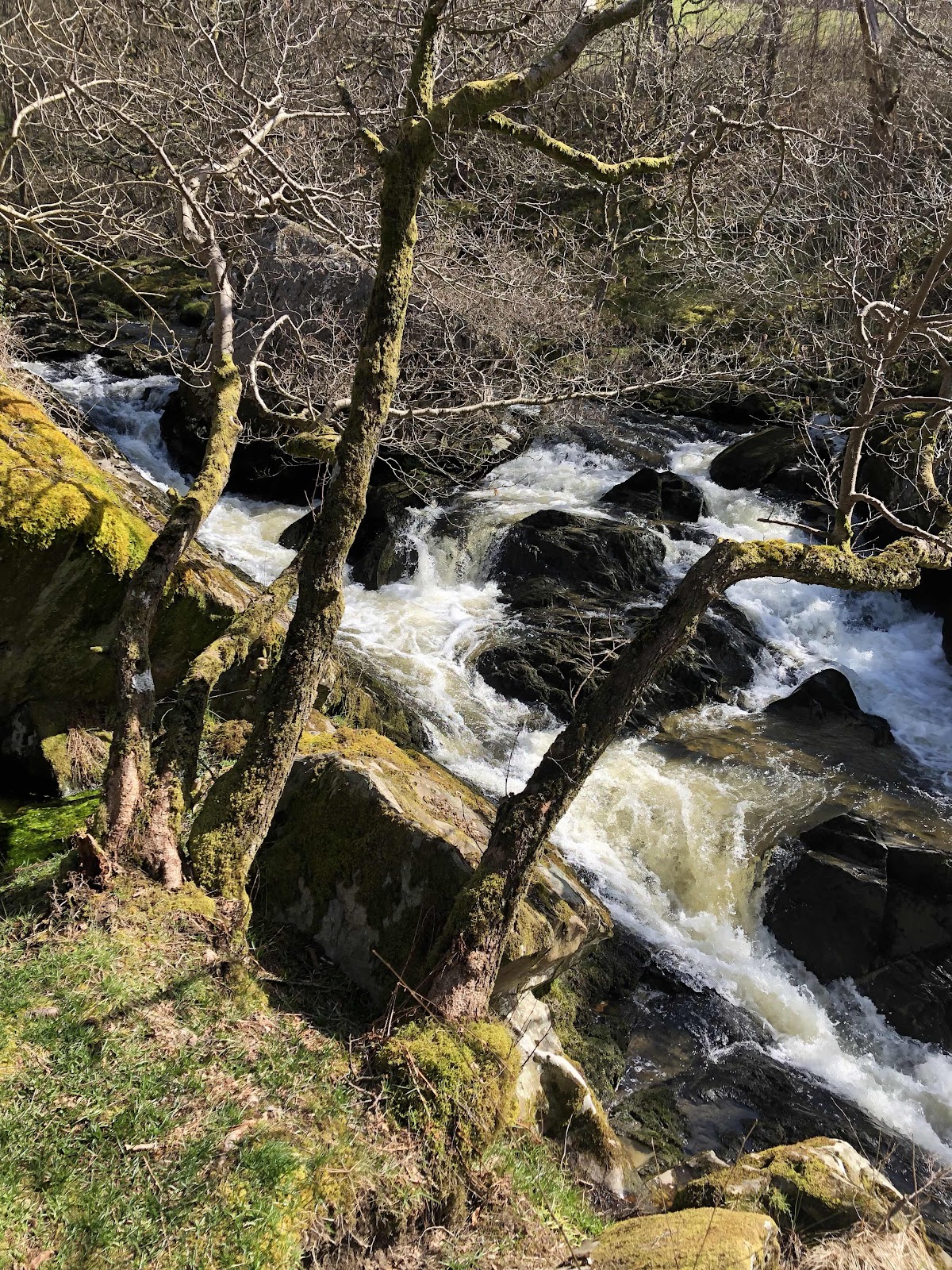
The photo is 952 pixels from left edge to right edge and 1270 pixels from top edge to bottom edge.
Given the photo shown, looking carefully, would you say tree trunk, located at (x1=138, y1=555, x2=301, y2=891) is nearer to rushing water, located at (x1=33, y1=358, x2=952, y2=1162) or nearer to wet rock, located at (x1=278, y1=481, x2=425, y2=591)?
rushing water, located at (x1=33, y1=358, x2=952, y2=1162)

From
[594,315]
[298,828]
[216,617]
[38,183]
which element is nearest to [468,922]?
[298,828]

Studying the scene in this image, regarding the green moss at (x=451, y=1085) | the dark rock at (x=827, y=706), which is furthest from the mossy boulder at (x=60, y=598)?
the dark rock at (x=827, y=706)

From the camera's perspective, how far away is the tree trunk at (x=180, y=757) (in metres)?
3.89

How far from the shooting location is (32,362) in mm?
13641

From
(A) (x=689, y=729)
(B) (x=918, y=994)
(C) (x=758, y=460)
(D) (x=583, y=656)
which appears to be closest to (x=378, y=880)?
(B) (x=918, y=994)

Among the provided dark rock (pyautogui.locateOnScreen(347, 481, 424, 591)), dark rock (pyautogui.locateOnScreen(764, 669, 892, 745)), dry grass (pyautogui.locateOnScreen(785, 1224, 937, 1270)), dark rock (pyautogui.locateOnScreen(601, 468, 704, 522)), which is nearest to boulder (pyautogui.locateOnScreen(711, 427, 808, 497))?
dark rock (pyautogui.locateOnScreen(601, 468, 704, 522))

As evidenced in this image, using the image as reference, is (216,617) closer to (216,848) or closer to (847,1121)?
(216,848)

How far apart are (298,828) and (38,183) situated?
12.0m

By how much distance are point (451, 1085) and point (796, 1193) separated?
6.32 feet

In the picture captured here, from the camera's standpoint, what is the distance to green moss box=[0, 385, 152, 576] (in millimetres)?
4555

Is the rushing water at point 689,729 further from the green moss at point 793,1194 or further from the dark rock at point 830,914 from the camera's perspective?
the green moss at point 793,1194

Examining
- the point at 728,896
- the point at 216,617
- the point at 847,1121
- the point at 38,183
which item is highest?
the point at 38,183

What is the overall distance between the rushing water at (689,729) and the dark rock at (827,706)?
26 centimetres

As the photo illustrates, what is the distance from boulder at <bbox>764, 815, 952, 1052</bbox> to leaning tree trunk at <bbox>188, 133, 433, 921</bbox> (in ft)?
17.1
